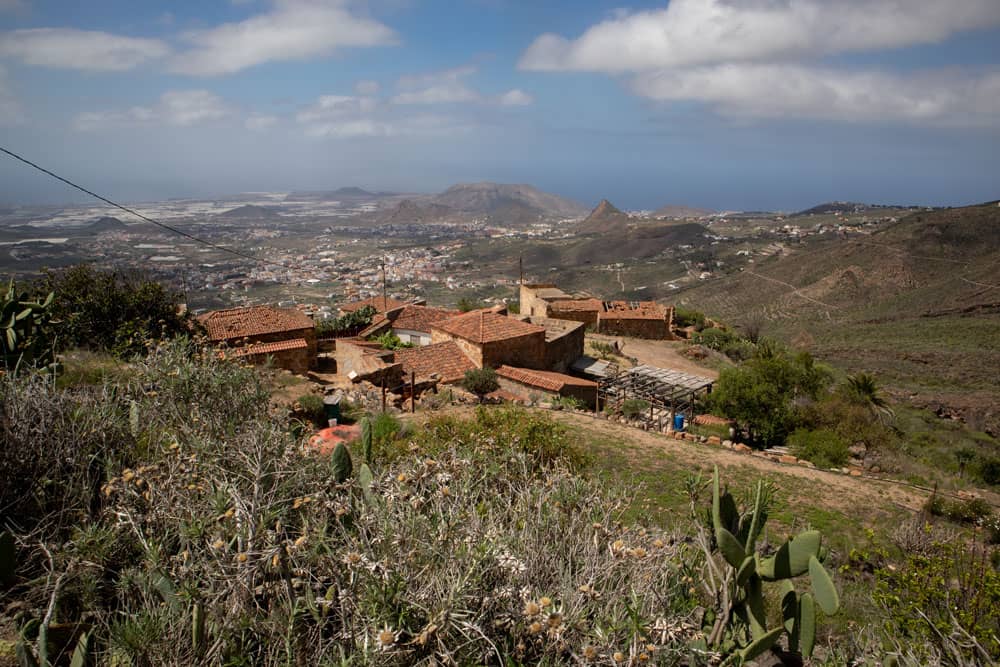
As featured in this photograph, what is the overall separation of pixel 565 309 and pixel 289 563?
92.6 feet

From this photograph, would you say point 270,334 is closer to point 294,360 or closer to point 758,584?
point 294,360

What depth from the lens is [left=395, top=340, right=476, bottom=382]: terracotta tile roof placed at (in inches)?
628

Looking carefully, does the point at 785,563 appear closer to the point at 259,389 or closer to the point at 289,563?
the point at 289,563

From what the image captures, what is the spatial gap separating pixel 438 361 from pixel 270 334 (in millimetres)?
6032

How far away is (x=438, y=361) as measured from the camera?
54.6 ft

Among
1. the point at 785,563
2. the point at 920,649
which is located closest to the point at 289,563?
the point at 785,563

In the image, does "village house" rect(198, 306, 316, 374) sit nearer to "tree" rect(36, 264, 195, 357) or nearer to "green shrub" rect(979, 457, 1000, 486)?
"tree" rect(36, 264, 195, 357)

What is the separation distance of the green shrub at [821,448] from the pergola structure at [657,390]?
291 centimetres

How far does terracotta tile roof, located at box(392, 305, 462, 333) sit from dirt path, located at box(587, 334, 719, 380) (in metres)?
8.50

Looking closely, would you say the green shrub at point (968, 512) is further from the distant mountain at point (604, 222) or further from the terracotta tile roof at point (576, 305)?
the distant mountain at point (604, 222)

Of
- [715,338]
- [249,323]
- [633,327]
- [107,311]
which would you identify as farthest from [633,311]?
[107,311]

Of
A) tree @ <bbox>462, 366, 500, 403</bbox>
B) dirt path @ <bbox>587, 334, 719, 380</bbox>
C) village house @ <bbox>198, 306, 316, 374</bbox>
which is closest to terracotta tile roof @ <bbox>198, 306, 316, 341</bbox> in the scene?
village house @ <bbox>198, 306, 316, 374</bbox>

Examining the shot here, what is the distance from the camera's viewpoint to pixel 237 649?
2.87m

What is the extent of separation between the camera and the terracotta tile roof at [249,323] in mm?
17812
